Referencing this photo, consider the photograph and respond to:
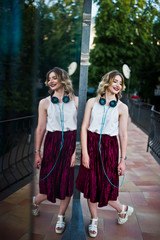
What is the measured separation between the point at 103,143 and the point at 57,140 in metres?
0.43

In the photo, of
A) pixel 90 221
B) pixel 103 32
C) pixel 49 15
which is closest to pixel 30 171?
pixel 49 15

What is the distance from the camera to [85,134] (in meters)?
1.41

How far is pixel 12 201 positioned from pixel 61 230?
55 cm

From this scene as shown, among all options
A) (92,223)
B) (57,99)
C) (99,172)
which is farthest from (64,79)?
(92,223)

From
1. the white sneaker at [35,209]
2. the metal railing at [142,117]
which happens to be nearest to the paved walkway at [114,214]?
the white sneaker at [35,209]

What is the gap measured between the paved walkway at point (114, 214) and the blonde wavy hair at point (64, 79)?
501mm

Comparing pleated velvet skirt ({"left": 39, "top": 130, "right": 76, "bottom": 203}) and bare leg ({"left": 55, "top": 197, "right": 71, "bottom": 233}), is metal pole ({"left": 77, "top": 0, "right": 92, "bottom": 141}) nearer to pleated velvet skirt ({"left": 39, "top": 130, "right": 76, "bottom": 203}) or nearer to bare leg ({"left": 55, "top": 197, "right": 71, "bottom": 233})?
pleated velvet skirt ({"left": 39, "top": 130, "right": 76, "bottom": 203})

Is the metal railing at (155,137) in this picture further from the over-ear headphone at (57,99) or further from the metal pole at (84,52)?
the over-ear headphone at (57,99)

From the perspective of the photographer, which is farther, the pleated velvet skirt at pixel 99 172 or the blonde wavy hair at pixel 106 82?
the pleated velvet skirt at pixel 99 172

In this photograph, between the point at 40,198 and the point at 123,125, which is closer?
the point at 40,198

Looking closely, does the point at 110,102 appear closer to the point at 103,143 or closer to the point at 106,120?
the point at 106,120

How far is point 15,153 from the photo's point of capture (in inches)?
36.3

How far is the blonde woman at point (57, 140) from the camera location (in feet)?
3.62

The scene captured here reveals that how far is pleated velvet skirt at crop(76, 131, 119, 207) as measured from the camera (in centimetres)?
150
